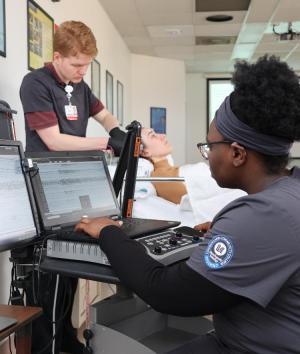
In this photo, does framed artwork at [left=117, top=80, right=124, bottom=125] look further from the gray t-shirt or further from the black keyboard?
the gray t-shirt

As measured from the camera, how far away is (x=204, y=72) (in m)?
9.03

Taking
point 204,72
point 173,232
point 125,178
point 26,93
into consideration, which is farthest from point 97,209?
point 204,72

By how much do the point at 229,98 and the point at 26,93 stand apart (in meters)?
1.13

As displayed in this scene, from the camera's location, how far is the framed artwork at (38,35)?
270 cm

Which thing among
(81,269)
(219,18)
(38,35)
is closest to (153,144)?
(81,269)

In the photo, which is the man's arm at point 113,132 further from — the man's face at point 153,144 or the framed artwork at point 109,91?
the framed artwork at point 109,91

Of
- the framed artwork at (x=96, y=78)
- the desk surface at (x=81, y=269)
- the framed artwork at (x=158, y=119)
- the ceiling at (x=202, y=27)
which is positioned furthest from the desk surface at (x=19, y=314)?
the framed artwork at (x=158, y=119)

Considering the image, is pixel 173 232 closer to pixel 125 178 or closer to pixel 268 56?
pixel 125 178

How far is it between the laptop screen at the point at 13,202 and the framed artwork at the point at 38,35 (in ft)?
4.96

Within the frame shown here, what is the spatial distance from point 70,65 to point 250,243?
4.34ft

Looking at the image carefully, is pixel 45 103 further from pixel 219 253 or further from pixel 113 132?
pixel 219 253

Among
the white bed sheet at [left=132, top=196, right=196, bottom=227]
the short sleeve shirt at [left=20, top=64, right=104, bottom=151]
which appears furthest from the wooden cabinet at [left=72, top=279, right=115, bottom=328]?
the short sleeve shirt at [left=20, top=64, right=104, bottom=151]

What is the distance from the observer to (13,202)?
1.26 m

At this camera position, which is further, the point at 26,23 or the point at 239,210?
the point at 26,23
